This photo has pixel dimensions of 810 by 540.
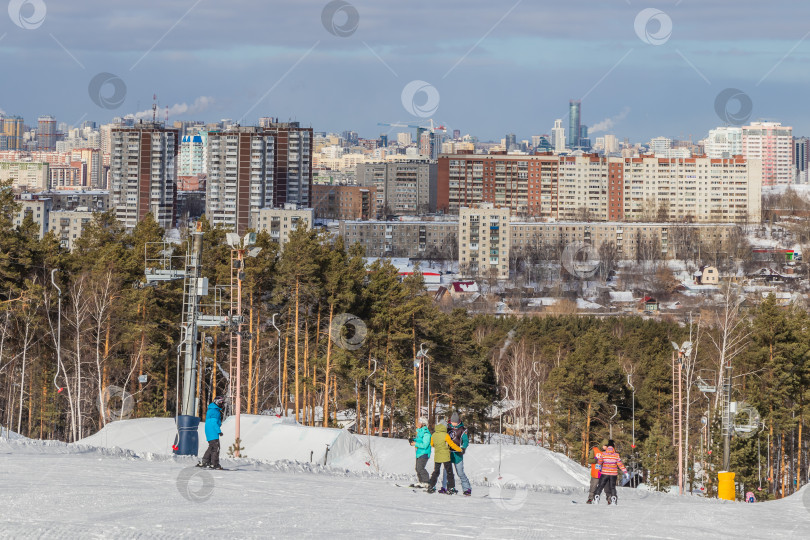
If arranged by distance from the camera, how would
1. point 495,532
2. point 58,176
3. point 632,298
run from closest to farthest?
point 495,532, point 632,298, point 58,176

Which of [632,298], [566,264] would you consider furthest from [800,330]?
[566,264]

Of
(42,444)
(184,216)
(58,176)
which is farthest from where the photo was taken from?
(58,176)

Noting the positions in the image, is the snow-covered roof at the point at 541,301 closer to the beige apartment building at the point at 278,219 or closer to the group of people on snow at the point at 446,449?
the beige apartment building at the point at 278,219

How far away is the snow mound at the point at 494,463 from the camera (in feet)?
63.6

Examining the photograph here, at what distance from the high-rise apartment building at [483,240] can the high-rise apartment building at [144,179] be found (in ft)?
97.9

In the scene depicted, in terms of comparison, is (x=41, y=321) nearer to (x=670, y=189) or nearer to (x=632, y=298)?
(x=632, y=298)

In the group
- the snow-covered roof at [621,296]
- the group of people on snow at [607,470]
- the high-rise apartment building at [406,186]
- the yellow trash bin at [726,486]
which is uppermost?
the high-rise apartment building at [406,186]

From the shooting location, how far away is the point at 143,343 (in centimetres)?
2638

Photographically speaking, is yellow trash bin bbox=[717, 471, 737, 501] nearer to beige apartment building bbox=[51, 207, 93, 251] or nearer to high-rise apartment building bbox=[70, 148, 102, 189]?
beige apartment building bbox=[51, 207, 93, 251]

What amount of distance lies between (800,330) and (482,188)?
109 metres

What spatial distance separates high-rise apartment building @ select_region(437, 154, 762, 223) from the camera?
5153 inches

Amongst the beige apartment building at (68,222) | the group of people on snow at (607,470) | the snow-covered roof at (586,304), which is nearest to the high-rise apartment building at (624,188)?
the snow-covered roof at (586,304)

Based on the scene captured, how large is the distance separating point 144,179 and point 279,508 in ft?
342

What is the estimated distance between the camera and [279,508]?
9.20 metres
